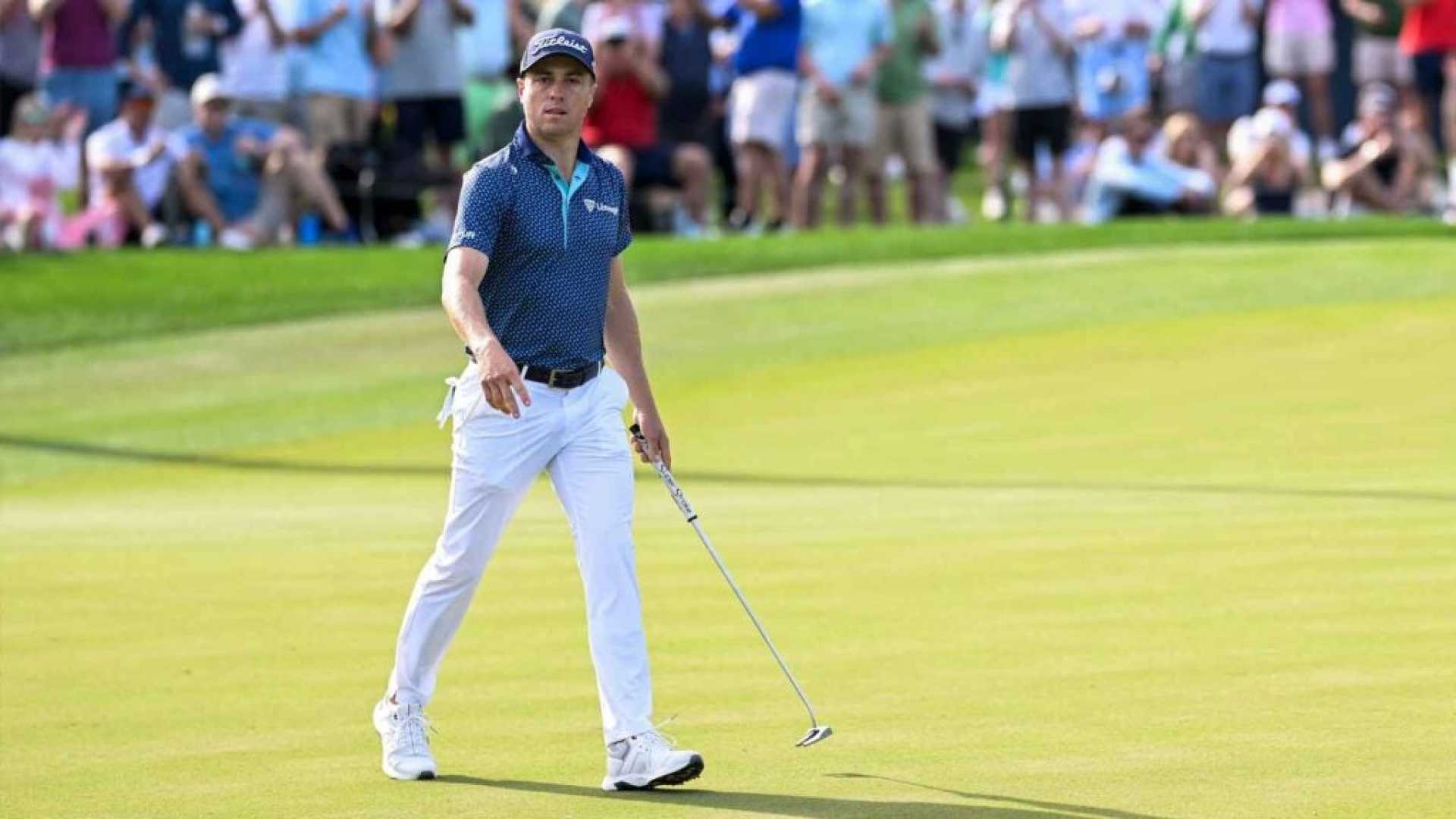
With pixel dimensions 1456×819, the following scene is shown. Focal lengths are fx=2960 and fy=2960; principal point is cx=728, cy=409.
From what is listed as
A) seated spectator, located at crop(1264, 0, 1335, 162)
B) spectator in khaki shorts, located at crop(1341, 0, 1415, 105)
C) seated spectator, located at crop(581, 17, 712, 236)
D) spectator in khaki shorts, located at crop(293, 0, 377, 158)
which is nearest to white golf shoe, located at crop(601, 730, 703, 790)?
seated spectator, located at crop(581, 17, 712, 236)

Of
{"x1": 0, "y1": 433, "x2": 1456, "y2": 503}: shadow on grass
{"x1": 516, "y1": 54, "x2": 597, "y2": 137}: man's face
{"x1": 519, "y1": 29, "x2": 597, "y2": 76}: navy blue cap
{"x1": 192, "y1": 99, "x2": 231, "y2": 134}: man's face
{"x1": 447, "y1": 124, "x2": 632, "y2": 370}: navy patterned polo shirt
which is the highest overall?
{"x1": 519, "y1": 29, "x2": 597, "y2": 76}: navy blue cap

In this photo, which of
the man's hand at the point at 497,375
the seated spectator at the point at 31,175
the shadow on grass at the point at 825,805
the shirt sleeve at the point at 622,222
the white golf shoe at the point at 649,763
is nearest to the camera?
the shadow on grass at the point at 825,805

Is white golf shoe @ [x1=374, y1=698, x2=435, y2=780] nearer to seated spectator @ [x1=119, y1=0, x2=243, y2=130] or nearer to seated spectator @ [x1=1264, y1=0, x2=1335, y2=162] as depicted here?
seated spectator @ [x1=119, y1=0, x2=243, y2=130]

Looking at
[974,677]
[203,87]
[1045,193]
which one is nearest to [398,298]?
[203,87]

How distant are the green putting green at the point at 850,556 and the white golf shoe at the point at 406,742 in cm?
5

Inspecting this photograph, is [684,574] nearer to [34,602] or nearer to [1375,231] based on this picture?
[34,602]

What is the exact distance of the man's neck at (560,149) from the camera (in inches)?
290

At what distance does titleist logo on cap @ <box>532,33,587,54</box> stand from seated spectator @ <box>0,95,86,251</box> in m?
15.7

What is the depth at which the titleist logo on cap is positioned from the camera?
23.9 feet

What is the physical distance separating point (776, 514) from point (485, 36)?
11936 mm

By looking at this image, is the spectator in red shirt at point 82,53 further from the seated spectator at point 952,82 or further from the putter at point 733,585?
the putter at point 733,585

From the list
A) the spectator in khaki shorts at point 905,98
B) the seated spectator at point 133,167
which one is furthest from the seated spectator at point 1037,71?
the seated spectator at point 133,167

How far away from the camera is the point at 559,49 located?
724 centimetres

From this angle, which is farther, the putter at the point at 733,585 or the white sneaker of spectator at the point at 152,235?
the white sneaker of spectator at the point at 152,235
